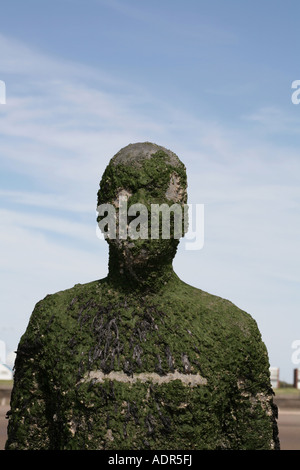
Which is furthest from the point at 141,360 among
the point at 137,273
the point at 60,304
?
the point at 60,304

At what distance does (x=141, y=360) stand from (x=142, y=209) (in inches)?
37.3

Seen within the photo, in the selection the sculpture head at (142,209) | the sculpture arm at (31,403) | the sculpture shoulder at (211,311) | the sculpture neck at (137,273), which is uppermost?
the sculpture head at (142,209)

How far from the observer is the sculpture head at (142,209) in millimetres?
4758

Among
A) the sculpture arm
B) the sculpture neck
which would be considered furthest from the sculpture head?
the sculpture arm

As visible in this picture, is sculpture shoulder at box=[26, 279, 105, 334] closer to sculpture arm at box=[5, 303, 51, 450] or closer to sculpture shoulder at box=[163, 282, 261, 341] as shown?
sculpture arm at box=[5, 303, 51, 450]

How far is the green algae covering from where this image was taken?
4602 millimetres

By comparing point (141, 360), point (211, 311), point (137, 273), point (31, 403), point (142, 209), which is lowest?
point (31, 403)

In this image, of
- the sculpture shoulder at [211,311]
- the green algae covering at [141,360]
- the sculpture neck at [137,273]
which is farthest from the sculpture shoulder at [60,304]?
the sculpture shoulder at [211,311]

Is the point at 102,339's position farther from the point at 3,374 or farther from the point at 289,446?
the point at 3,374

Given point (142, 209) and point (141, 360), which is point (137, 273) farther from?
point (141, 360)

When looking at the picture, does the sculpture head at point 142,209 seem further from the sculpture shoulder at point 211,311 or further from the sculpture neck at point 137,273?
the sculpture shoulder at point 211,311

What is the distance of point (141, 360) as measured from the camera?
464cm

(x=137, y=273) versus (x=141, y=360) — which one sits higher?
(x=137, y=273)

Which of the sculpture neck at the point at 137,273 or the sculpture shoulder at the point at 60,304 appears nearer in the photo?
the sculpture neck at the point at 137,273
